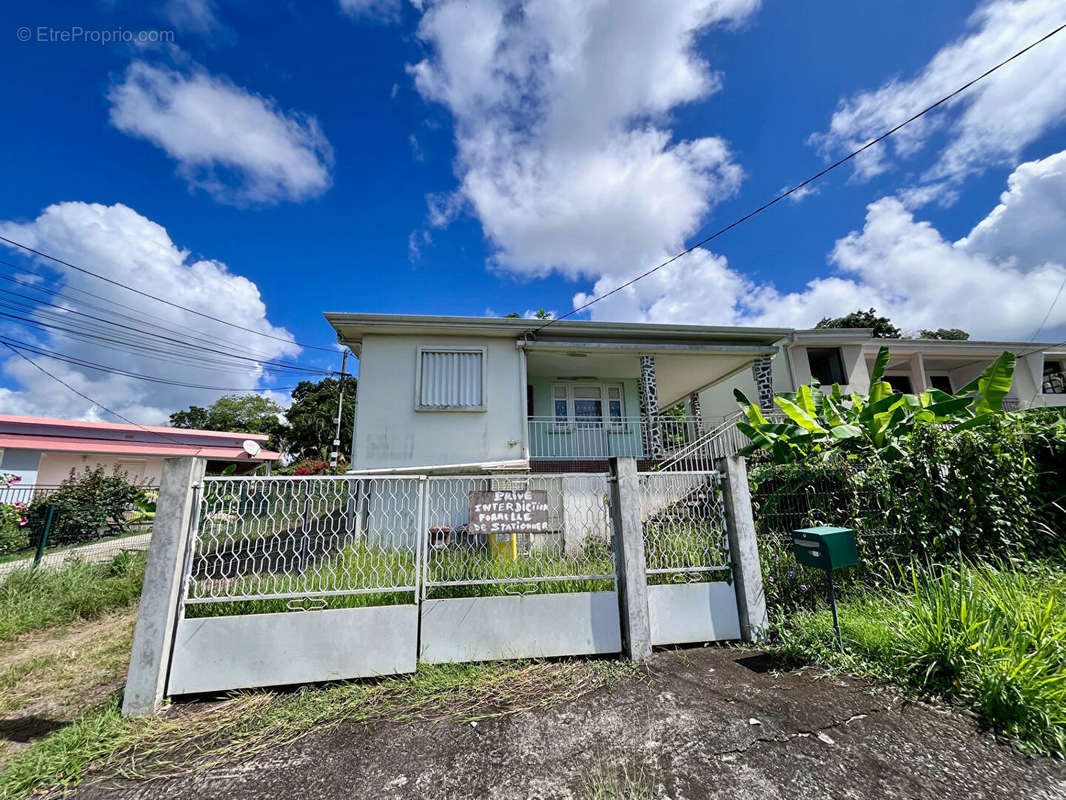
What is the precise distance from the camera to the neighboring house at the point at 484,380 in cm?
880

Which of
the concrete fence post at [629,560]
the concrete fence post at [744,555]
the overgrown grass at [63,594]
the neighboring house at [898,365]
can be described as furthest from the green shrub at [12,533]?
the neighboring house at [898,365]

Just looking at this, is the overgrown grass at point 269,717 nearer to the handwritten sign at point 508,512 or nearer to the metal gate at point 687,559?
the metal gate at point 687,559

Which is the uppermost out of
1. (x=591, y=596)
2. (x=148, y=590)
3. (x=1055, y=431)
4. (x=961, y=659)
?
(x=1055, y=431)

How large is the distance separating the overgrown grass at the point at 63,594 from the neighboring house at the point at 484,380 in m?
3.77

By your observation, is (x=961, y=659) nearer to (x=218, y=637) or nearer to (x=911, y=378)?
(x=218, y=637)

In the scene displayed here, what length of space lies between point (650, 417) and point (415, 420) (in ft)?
18.1

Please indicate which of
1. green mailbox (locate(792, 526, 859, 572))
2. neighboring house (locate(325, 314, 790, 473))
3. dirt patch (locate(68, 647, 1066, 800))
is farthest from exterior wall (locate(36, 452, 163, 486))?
green mailbox (locate(792, 526, 859, 572))

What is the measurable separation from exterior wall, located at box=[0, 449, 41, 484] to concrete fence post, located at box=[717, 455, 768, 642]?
82.4 ft

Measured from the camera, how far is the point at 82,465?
19109 millimetres

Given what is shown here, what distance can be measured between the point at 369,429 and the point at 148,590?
5.49 meters

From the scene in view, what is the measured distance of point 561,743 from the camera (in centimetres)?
275

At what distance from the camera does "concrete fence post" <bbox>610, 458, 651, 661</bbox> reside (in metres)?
3.93

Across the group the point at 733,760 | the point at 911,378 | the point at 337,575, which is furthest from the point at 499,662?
the point at 911,378

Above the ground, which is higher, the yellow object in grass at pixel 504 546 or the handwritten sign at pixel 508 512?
the handwritten sign at pixel 508 512
